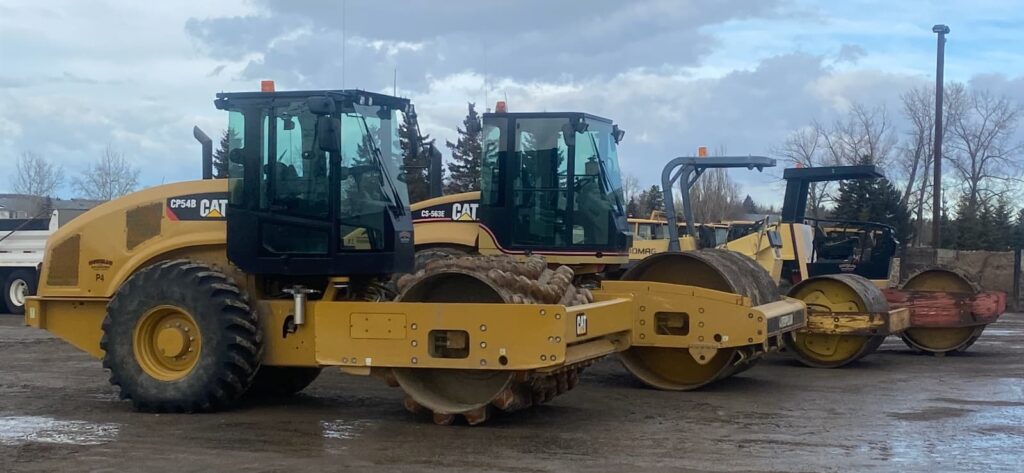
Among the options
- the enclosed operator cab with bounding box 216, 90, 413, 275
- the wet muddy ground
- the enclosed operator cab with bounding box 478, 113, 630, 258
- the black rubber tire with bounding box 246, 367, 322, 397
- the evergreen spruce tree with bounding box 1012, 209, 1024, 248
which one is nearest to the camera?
the wet muddy ground

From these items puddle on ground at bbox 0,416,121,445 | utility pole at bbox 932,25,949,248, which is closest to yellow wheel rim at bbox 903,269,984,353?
puddle on ground at bbox 0,416,121,445

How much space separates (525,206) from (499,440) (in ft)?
14.5

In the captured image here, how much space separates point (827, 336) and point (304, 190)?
268 inches

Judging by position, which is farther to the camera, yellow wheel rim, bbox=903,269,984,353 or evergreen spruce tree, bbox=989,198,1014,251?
evergreen spruce tree, bbox=989,198,1014,251

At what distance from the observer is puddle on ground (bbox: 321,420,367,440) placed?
311 inches

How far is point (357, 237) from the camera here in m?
8.76

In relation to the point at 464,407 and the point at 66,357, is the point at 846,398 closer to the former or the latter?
the point at 464,407

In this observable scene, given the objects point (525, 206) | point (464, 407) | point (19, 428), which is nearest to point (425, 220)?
point (525, 206)

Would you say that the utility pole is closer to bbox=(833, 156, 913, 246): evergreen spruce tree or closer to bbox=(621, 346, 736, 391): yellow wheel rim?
bbox=(833, 156, 913, 246): evergreen spruce tree

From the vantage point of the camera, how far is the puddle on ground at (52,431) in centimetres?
769

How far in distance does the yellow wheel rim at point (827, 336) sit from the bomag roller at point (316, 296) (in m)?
3.27

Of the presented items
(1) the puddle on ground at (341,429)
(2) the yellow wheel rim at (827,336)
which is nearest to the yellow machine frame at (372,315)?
(1) the puddle on ground at (341,429)

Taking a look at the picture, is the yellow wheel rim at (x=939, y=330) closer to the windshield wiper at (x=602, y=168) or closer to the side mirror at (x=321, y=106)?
the windshield wiper at (x=602, y=168)

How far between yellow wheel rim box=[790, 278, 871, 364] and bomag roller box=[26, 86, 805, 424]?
3.27 metres
